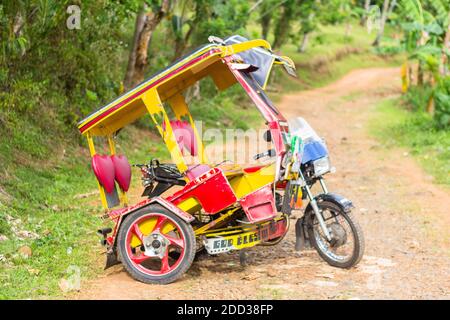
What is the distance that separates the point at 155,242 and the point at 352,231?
1.81 meters

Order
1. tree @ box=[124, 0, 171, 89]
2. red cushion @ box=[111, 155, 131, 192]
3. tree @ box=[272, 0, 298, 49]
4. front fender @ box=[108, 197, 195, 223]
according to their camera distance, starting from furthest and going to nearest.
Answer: tree @ box=[272, 0, 298, 49]
tree @ box=[124, 0, 171, 89]
red cushion @ box=[111, 155, 131, 192]
front fender @ box=[108, 197, 195, 223]

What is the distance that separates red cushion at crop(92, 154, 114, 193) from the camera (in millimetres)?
6484

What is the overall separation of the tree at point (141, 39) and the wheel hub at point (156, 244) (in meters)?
8.96

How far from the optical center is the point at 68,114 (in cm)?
1244

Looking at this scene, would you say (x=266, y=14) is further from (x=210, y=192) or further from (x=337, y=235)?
(x=210, y=192)

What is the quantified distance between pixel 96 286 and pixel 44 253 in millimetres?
1283

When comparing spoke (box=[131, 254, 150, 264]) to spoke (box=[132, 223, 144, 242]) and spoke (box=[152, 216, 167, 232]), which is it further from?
spoke (box=[152, 216, 167, 232])

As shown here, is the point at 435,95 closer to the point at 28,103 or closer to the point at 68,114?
the point at 68,114

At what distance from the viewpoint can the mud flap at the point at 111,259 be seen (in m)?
6.42

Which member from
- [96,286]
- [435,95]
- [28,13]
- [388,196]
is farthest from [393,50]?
[96,286]

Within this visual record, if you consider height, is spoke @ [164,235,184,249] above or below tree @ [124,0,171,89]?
below

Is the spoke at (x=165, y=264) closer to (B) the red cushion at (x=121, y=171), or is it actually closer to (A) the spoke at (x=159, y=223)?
(A) the spoke at (x=159, y=223)

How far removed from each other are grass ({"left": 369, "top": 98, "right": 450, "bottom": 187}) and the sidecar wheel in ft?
21.1

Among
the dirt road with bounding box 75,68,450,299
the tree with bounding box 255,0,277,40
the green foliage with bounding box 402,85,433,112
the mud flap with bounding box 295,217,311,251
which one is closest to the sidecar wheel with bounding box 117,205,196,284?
the dirt road with bounding box 75,68,450,299
